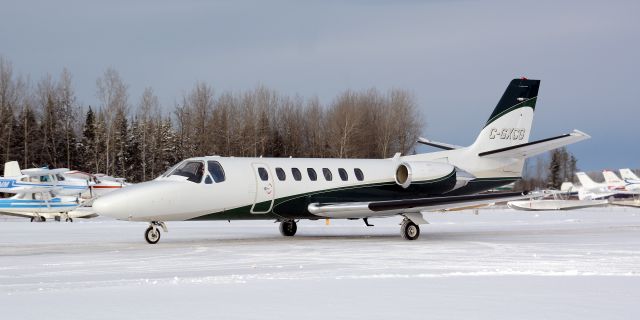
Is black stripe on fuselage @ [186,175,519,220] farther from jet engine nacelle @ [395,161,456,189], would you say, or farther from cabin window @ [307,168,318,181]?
cabin window @ [307,168,318,181]

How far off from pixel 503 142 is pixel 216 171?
9.10 meters

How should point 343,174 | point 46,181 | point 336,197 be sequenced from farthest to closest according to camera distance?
point 46,181
point 343,174
point 336,197

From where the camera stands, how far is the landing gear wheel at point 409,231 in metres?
19.7

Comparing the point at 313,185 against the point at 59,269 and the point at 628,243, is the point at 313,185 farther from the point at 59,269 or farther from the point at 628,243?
the point at 59,269

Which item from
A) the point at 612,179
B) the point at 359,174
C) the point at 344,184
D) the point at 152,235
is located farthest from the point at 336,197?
the point at 612,179

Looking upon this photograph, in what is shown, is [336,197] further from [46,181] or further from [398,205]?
[46,181]

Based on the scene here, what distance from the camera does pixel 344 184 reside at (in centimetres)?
2047

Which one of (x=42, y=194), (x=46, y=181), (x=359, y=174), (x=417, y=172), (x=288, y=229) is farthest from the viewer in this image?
(x=46, y=181)

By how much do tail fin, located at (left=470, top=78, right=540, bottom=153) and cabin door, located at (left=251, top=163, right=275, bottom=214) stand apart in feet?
22.3

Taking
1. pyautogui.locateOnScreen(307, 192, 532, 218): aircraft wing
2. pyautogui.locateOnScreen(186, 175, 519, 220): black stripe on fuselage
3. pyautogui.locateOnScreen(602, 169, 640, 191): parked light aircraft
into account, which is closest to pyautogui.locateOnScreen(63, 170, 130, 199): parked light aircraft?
pyautogui.locateOnScreen(186, 175, 519, 220): black stripe on fuselage

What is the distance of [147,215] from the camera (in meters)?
17.2

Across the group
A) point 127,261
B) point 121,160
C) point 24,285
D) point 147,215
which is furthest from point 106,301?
point 121,160

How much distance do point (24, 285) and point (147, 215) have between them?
305 inches

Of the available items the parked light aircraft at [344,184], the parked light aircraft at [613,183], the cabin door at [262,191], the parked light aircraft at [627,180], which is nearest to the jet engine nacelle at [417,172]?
the parked light aircraft at [344,184]
